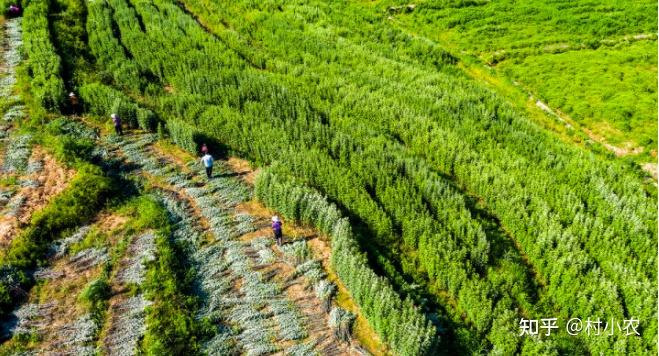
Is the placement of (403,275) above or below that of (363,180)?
below

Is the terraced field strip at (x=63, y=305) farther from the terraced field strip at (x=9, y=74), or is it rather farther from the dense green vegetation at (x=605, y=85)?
the dense green vegetation at (x=605, y=85)

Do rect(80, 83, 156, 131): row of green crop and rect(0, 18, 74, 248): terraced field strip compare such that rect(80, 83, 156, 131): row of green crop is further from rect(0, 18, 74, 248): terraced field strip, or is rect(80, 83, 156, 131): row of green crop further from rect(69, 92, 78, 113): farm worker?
rect(0, 18, 74, 248): terraced field strip

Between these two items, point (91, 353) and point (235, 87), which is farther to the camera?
point (235, 87)

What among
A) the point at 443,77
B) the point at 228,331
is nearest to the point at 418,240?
the point at 228,331

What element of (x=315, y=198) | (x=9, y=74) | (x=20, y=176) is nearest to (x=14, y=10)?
(x=9, y=74)

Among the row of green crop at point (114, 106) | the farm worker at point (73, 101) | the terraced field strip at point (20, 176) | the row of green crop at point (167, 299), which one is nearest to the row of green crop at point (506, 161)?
the row of green crop at point (167, 299)

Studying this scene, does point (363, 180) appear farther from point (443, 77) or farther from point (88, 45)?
point (88, 45)
